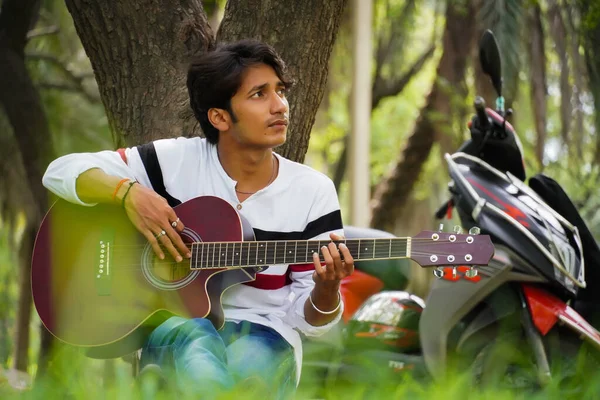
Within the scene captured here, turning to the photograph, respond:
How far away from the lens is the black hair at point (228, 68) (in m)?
3.58

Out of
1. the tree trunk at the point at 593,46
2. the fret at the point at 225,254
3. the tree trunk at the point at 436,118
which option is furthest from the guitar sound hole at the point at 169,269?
the tree trunk at the point at 436,118

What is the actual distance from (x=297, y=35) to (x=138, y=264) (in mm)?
1274

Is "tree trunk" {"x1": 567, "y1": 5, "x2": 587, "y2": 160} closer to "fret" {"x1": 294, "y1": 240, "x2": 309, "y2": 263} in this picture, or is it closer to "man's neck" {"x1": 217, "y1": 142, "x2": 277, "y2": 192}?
"man's neck" {"x1": 217, "y1": 142, "x2": 277, "y2": 192}

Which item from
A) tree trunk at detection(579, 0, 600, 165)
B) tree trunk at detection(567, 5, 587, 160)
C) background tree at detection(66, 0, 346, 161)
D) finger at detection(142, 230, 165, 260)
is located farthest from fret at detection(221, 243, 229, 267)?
tree trunk at detection(567, 5, 587, 160)

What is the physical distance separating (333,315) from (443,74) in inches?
250

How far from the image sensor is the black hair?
3578 mm

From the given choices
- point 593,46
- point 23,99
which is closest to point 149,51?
point 23,99

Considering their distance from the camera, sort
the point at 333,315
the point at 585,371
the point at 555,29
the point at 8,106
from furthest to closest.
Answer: the point at 555,29 → the point at 8,106 → the point at 585,371 → the point at 333,315

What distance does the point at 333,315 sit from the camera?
11.1ft

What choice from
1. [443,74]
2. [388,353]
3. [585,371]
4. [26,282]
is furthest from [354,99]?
[585,371]

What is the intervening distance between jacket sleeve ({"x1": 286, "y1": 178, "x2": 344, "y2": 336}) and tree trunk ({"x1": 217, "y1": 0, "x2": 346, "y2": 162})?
0.78 metres

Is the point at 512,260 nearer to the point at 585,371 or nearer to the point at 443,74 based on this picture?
the point at 585,371

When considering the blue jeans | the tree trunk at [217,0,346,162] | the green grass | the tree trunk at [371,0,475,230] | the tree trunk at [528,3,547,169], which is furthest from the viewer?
the tree trunk at [371,0,475,230]

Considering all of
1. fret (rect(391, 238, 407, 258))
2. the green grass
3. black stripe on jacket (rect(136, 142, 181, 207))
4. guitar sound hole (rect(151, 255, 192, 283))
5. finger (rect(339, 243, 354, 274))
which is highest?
black stripe on jacket (rect(136, 142, 181, 207))
